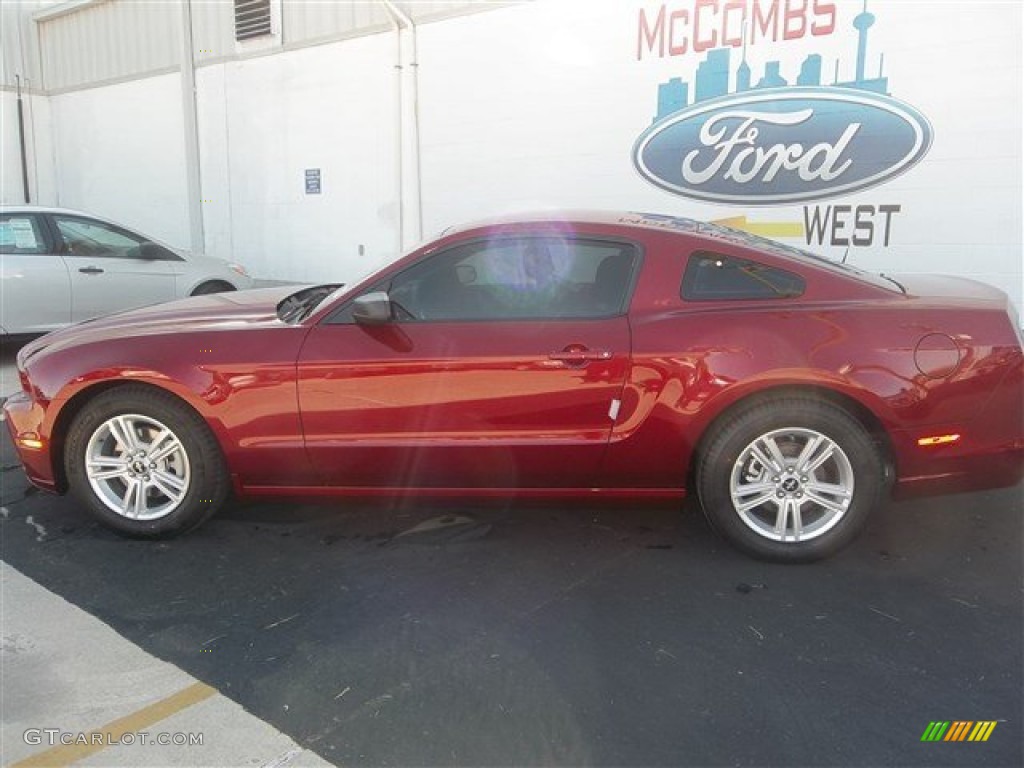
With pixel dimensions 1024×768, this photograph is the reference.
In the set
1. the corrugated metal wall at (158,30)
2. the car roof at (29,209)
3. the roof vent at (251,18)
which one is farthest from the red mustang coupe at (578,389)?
the roof vent at (251,18)

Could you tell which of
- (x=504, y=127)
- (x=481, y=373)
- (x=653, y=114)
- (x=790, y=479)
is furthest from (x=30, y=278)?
(x=790, y=479)

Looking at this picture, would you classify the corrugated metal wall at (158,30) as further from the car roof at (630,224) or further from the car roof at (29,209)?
the car roof at (630,224)

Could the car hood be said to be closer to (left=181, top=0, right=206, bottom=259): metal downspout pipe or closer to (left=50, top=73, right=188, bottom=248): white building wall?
(left=181, top=0, right=206, bottom=259): metal downspout pipe

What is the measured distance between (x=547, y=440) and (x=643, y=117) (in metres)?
6.10

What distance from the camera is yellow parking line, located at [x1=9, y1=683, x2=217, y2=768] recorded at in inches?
96.4

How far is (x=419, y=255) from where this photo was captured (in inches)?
149

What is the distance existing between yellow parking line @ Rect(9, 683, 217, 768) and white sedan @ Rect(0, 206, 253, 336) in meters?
6.23

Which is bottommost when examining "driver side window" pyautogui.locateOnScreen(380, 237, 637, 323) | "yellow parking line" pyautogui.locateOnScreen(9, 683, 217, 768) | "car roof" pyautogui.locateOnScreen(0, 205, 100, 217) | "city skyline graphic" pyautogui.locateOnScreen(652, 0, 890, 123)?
"yellow parking line" pyautogui.locateOnScreen(9, 683, 217, 768)

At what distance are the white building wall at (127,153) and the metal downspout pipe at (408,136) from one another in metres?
4.72

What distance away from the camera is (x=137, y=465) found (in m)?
3.88

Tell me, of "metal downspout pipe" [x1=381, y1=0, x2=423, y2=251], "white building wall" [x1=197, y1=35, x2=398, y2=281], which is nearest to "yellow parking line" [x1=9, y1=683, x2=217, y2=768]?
"metal downspout pipe" [x1=381, y1=0, x2=423, y2=251]

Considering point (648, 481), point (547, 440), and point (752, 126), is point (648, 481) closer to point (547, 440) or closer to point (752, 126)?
point (547, 440)

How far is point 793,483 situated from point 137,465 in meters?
2.96

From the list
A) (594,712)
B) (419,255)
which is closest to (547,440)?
(419,255)
